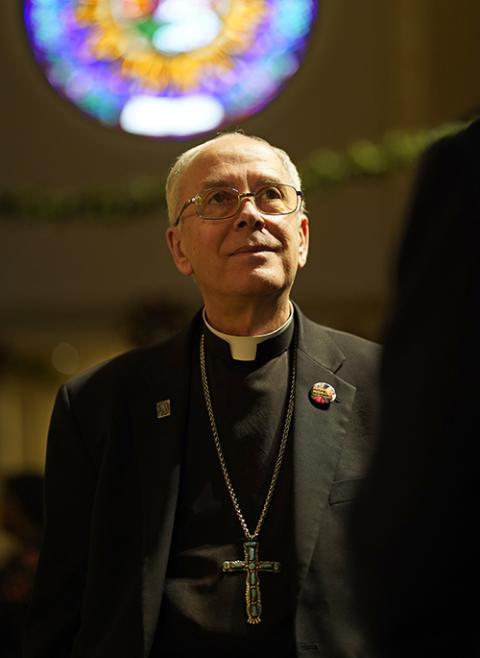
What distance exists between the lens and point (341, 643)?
1.90 metres

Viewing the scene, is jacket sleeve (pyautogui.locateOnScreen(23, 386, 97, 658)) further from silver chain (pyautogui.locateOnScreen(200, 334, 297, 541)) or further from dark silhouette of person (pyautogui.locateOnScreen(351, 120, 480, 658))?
dark silhouette of person (pyautogui.locateOnScreen(351, 120, 480, 658))

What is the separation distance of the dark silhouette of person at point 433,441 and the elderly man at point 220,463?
91cm

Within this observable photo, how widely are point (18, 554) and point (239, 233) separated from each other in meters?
2.13

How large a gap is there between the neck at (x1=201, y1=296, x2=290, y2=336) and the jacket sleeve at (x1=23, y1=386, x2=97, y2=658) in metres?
0.40

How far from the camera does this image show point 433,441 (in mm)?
986

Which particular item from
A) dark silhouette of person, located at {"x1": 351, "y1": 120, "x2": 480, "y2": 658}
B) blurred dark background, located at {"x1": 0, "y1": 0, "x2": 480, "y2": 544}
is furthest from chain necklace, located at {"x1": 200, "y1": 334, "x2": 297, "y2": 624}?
blurred dark background, located at {"x1": 0, "y1": 0, "x2": 480, "y2": 544}

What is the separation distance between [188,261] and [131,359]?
276 millimetres

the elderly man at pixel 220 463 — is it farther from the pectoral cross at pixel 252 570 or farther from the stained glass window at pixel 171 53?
the stained glass window at pixel 171 53

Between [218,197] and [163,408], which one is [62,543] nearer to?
[163,408]

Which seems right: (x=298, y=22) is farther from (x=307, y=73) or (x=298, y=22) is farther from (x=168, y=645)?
(x=168, y=645)

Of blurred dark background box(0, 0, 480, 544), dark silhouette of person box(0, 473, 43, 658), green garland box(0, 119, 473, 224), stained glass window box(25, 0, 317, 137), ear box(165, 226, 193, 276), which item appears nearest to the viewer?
ear box(165, 226, 193, 276)

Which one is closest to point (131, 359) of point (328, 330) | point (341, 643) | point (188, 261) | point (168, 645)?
point (188, 261)

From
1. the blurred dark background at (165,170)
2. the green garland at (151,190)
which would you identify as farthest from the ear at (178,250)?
the blurred dark background at (165,170)

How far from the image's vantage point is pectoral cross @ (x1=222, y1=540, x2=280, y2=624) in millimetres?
1949
